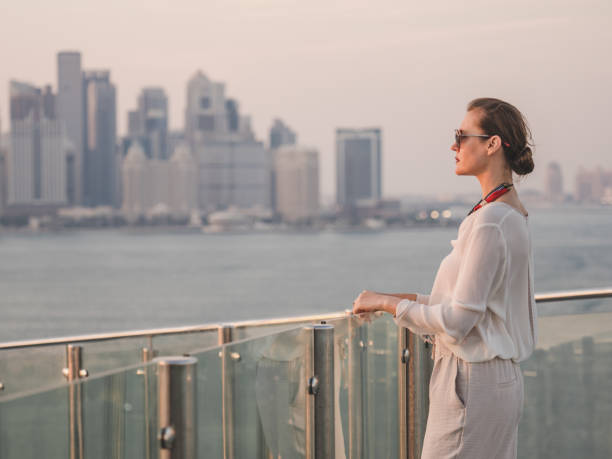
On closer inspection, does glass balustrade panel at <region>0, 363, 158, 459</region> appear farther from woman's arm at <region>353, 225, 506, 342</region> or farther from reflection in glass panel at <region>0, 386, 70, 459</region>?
woman's arm at <region>353, 225, 506, 342</region>

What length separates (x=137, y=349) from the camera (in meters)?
3.89

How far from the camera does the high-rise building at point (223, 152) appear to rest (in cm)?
11038

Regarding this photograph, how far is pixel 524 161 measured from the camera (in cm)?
197

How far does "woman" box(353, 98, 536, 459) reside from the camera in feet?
6.11

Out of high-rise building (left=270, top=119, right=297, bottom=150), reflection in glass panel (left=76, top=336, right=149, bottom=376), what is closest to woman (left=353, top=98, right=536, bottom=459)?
reflection in glass panel (left=76, top=336, right=149, bottom=376)

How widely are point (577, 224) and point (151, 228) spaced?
162 ft

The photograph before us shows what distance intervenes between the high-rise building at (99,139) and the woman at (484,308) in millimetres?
106058

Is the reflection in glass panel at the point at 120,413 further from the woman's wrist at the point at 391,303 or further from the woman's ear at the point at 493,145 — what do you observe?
the woman's ear at the point at 493,145

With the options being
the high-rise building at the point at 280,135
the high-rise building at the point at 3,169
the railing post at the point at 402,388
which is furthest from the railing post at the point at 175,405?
the high-rise building at the point at 3,169

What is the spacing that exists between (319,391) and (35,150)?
110 meters

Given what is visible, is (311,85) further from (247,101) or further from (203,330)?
(203,330)

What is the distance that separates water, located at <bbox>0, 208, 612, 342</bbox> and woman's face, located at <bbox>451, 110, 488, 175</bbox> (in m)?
52.7

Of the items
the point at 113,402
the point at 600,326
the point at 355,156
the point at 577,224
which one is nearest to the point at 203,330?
the point at 600,326

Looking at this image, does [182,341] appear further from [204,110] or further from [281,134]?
[204,110]
